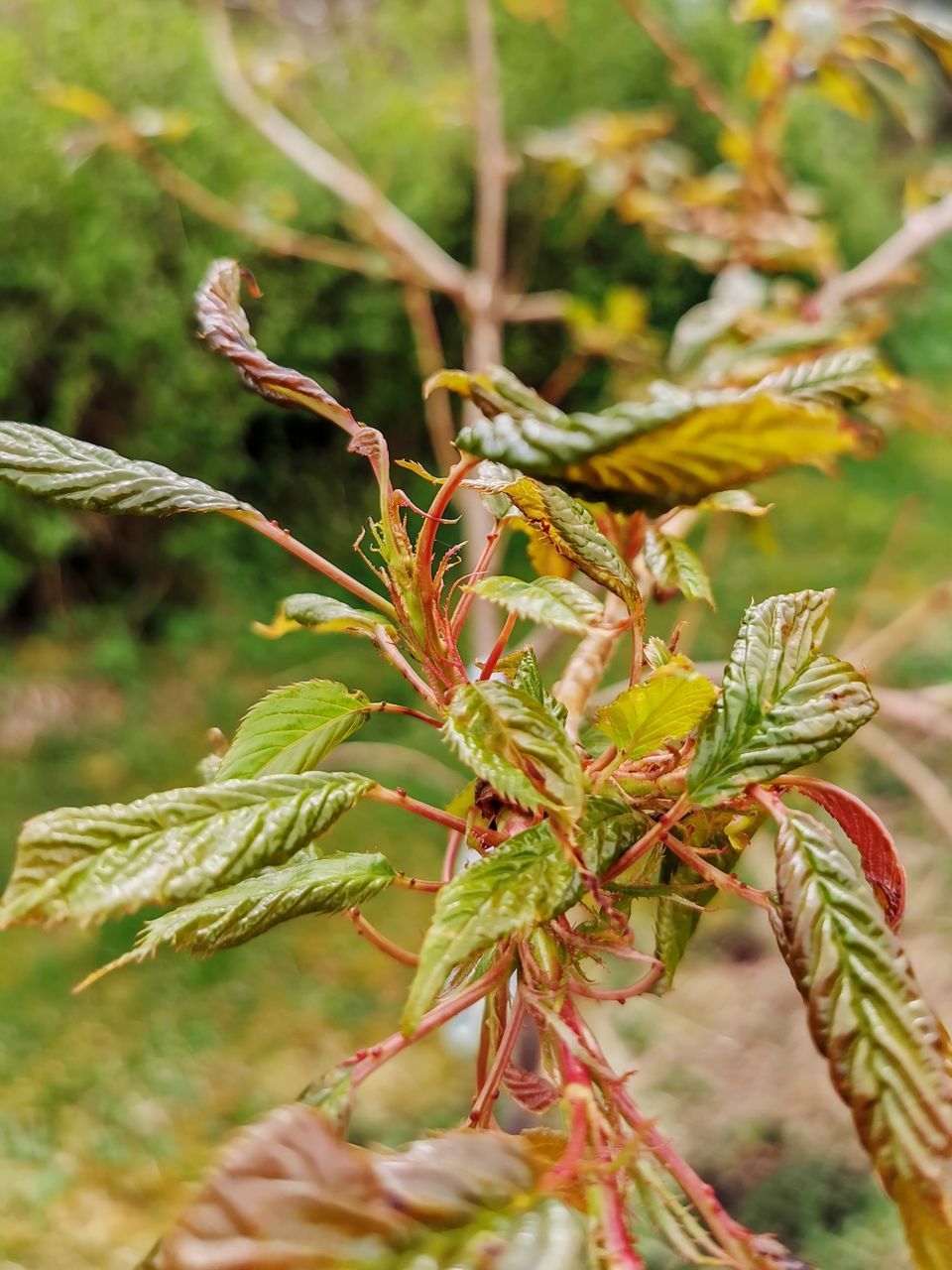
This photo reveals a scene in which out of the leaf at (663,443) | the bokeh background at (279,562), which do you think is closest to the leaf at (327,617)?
the leaf at (663,443)

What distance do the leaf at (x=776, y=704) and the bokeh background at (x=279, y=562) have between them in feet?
2.01

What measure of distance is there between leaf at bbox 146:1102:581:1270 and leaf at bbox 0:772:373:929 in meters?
0.08

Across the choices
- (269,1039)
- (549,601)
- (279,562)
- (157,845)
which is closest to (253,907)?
(157,845)

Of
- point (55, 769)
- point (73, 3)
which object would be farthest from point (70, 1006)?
point (73, 3)

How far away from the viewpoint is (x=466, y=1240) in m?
0.23

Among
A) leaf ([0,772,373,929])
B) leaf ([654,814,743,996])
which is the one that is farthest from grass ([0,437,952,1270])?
leaf ([0,772,373,929])

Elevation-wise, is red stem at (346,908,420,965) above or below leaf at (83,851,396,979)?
below

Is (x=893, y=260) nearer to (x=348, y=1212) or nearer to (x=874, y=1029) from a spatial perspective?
(x=874, y=1029)

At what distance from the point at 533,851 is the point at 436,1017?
66 millimetres

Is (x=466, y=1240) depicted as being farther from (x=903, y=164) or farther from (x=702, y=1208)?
(x=903, y=164)

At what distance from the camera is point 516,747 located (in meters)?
0.31

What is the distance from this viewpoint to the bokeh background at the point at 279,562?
1.41 metres

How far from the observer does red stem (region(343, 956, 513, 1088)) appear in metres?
0.31

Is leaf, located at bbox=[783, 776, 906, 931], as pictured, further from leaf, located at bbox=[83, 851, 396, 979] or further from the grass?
the grass
